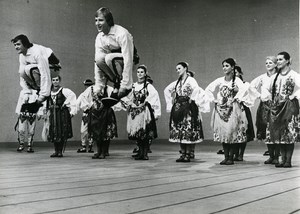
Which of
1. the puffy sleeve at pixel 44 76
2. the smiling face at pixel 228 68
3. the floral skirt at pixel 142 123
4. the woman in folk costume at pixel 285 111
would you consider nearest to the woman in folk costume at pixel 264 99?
the woman in folk costume at pixel 285 111

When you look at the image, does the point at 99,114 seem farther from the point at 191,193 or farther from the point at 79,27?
the point at 79,27

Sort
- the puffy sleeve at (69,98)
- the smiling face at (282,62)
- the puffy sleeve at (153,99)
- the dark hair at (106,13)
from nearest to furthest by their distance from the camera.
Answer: the dark hair at (106,13), the smiling face at (282,62), the puffy sleeve at (153,99), the puffy sleeve at (69,98)

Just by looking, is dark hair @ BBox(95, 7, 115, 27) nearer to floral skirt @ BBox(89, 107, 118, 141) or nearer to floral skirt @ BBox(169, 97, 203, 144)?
floral skirt @ BBox(169, 97, 203, 144)

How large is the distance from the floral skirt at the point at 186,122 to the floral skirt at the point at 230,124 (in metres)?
0.33

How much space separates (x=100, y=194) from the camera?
8.42ft

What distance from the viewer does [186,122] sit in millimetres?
5242

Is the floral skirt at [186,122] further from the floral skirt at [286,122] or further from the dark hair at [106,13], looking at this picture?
the dark hair at [106,13]

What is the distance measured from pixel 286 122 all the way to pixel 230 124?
2.12ft

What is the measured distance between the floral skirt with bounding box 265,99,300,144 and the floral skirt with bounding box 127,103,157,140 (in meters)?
1.77

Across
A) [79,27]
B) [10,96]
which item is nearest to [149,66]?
[79,27]

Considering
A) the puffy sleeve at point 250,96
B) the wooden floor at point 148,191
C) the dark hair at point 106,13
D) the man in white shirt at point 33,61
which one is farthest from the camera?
the puffy sleeve at point 250,96

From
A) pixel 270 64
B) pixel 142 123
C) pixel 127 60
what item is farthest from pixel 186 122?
pixel 127 60

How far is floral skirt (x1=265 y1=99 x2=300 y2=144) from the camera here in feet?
14.8

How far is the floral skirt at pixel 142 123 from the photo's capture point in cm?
570
